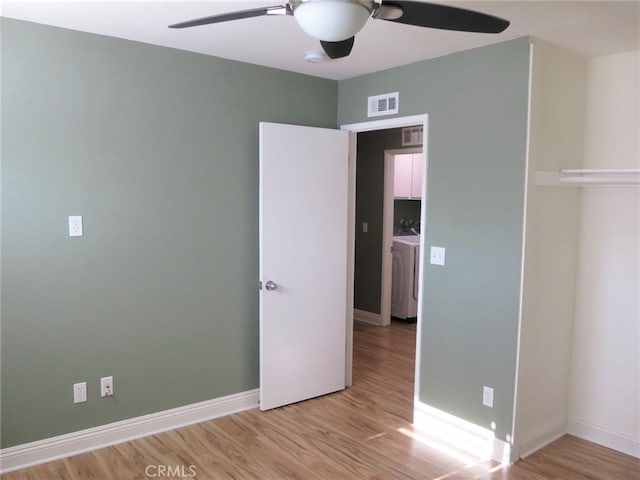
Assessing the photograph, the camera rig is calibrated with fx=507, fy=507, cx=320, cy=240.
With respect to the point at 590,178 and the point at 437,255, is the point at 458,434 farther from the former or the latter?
the point at 590,178

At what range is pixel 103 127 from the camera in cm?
296

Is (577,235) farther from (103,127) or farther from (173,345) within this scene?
(103,127)

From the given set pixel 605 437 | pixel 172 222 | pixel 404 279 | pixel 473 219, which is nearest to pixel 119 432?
pixel 172 222

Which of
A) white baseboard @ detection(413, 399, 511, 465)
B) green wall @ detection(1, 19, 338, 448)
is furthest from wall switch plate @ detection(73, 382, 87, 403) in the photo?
white baseboard @ detection(413, 399, 511, 465)

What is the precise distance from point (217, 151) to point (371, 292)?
3181 millimetres

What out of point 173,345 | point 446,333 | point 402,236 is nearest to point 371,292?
point 402,236

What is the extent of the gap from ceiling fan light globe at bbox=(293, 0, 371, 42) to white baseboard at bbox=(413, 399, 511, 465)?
253cm

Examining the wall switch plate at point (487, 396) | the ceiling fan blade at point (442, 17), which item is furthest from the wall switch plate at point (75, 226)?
the wall switch plate at point (487, 396)

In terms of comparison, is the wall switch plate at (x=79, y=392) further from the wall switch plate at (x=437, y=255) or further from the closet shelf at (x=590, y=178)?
the closet shelf at (x=590, y=178)

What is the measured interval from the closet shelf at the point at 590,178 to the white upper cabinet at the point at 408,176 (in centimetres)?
335

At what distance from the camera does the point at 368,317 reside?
6117 millimetres

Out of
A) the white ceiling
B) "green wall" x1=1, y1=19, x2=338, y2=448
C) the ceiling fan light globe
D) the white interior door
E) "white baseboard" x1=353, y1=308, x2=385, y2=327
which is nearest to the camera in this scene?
the ceiling fan light globe

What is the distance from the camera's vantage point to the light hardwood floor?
2830 millimetres

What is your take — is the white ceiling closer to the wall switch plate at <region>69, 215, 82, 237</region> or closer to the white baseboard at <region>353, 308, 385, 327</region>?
the wall switch plate at <region>69, 215, 82, 237</region>
